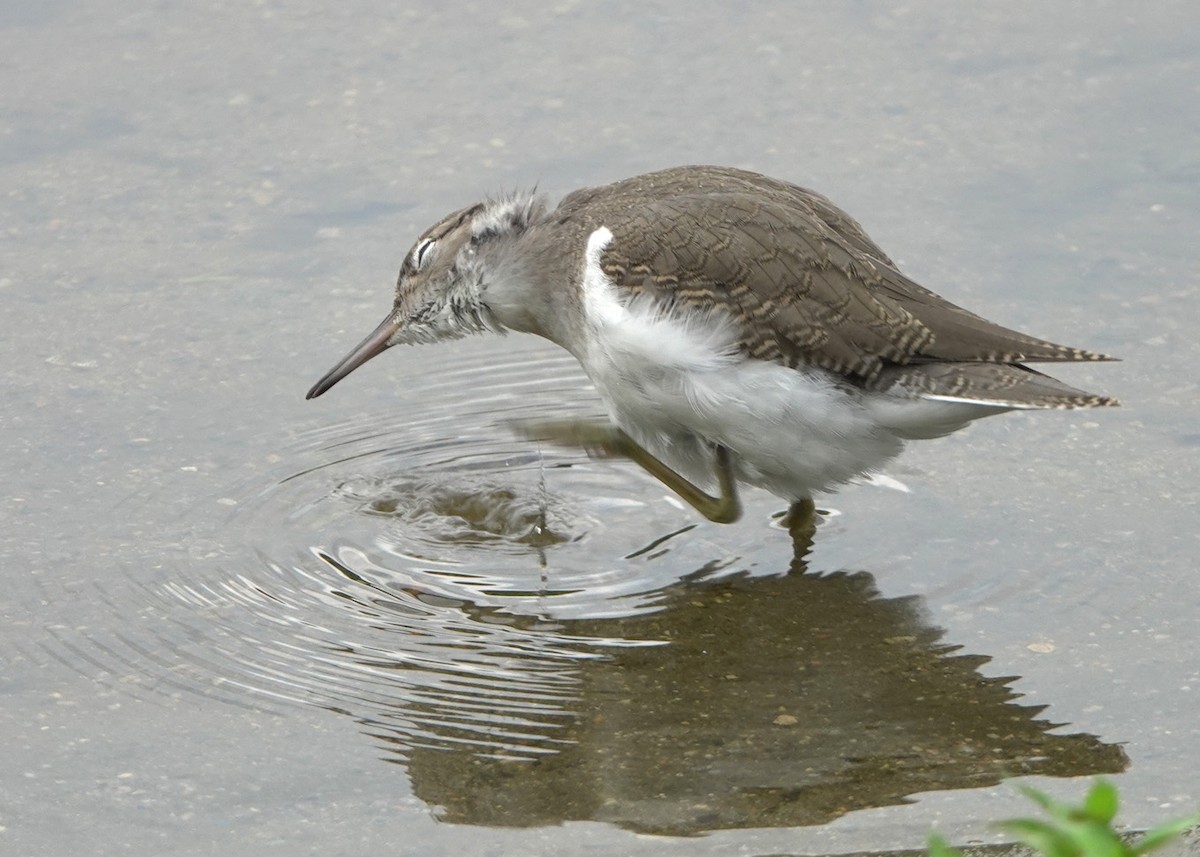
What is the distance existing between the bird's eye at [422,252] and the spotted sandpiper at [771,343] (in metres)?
0.80

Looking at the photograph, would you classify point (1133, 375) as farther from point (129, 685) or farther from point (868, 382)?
point (129, 685)

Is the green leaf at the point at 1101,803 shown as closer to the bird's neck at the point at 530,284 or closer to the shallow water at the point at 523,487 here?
the shallow water at the point at 523,487

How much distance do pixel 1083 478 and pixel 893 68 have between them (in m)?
3.53

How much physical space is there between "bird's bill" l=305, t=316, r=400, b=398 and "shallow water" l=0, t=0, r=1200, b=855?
21 cm

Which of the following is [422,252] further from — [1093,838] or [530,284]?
[1093,838]

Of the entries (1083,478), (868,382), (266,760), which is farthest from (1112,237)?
(266,760)

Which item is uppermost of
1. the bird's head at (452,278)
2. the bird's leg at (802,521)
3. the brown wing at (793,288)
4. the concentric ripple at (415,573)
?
the brown wing at (793,288)

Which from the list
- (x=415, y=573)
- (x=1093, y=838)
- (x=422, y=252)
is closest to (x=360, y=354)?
(x=422, y=252)

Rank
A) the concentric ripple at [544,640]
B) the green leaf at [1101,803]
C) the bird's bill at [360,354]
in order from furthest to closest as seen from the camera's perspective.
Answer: the bird's bill at [360,354] → the concentric ripple at [544,640] → the green leaf at [1101,803]

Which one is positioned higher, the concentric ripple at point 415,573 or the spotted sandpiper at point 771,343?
the spotted sandpiper at point 771,343

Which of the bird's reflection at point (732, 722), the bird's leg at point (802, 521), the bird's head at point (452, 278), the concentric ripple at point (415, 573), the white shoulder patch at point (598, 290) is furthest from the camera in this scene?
the bird's head at point (452, 278)

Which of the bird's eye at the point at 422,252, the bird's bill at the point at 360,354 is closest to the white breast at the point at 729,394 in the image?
the bird's eye at the point at 422,252

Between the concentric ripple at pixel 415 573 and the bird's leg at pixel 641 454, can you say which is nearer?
the concentric ripple at pixel 415 573

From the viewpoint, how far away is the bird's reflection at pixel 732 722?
15.9 ft
